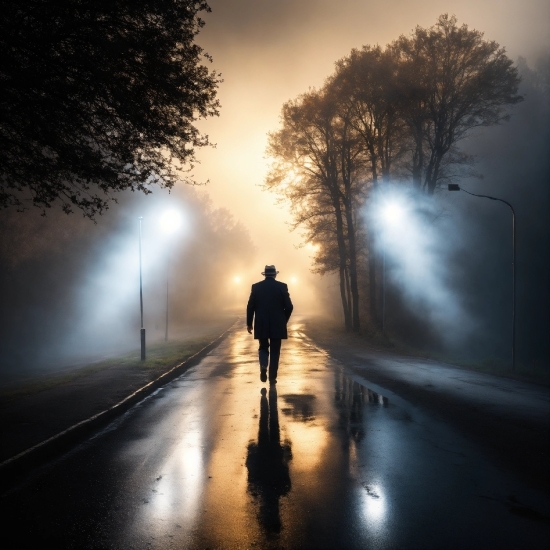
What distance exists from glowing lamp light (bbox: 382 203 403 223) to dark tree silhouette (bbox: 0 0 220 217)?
18.4m

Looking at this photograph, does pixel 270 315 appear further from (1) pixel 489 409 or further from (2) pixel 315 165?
(2) pixel 315 165

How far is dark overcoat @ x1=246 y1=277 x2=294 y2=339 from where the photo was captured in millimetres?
11422

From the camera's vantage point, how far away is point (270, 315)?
11.5 metres

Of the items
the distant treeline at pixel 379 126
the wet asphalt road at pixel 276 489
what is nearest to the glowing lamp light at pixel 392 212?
the distant treeline at pixel 379 126

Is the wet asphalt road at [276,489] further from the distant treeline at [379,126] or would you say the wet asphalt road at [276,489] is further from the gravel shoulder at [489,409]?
the distant treeline at [379,126]

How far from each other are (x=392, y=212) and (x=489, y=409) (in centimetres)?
2049

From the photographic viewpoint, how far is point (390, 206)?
29062 millimetres

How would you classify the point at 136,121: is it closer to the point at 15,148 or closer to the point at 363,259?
the point at 15,148

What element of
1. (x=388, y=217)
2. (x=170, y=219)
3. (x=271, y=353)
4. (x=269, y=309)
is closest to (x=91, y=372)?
(x=271, y=353)

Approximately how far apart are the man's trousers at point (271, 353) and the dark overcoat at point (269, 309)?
0.17m

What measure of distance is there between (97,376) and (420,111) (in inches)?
843

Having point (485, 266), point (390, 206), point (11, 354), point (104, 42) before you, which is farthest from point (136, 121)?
point (485, 266)

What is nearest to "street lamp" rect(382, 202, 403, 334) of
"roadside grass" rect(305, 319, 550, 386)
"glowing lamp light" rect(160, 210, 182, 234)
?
"roadside grass" rect(305, 319, 550, 386)

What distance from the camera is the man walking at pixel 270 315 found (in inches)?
450
